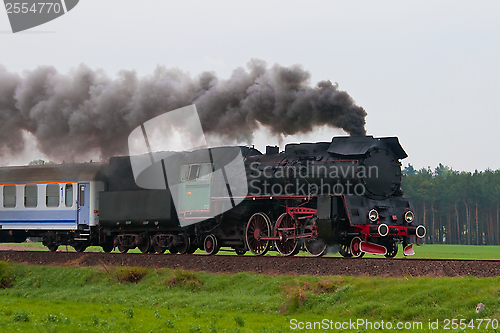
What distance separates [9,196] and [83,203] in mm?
4070

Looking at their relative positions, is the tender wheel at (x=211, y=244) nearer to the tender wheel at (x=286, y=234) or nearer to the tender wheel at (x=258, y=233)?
the tender wheel at (x=258, y=233)

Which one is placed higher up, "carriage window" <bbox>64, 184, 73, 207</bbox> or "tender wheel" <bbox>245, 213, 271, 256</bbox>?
"carriage window" <bbox>64, 184, 73, 207</bbox>

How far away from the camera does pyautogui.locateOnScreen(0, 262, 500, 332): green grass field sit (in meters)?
11.7

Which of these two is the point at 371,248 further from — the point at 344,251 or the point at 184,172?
the point at 184,172

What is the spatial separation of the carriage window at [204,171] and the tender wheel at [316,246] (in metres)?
4.40

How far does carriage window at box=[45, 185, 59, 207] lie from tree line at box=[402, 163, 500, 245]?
195 feet

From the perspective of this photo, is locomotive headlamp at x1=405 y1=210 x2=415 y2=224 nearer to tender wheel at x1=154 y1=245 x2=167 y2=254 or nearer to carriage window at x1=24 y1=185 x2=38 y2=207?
tender wheel at x1=154 y1=245 x2=167 y2=254

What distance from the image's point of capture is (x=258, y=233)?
19.2 meters

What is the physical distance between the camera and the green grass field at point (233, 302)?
1166 centimetres

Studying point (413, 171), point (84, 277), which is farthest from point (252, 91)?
point (413, 171)

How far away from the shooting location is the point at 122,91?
87.2 ft

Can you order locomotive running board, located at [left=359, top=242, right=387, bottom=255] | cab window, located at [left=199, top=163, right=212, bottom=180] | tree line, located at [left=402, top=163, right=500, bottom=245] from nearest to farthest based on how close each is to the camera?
locomotive running board, located at [left=359, top=242, right=387, bottom=255] → cab window, located at [left=199, top=163, right=212, bottom=180] → tree line, located at [left=402, top=163, right=500, bottom=245]

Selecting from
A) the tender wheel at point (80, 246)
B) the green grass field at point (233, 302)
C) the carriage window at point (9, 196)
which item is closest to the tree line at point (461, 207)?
the tender wheel at point (80, 246)

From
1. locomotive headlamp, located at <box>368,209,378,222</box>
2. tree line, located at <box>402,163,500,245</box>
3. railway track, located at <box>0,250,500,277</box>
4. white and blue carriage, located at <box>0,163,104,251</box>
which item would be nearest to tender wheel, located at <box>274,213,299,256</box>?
railway track, located at <box>0,250,500,277</box>
